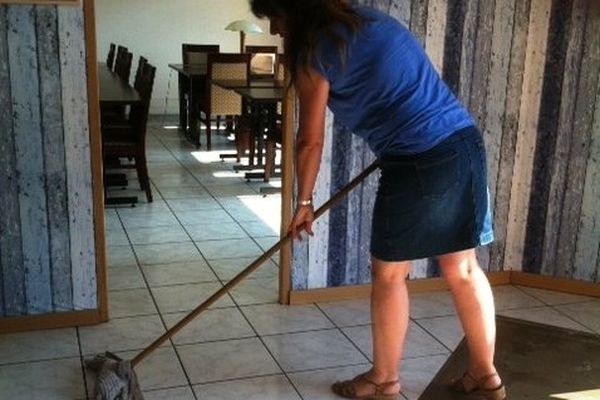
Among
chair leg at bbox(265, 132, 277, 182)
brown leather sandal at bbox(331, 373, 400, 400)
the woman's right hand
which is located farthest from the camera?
chair leg at bbox(265, 132, 277, 182)

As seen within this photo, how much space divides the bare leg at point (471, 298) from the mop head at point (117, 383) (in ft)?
3.44

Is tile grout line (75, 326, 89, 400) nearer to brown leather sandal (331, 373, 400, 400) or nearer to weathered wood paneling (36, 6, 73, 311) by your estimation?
weathered wood paneling (36, 6, 73, 311)

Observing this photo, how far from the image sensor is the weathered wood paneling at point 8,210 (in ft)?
8.46

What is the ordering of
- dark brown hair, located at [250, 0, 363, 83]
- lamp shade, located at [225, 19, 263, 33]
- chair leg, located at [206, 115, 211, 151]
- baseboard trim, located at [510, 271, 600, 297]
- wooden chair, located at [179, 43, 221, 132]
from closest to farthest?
1. dark brown hair, located at [250, 0, 363, 83]
2. baseboard trim, located at [510, 271, 600, 297]
3. chair leg, located at [206, 115, 211, 151]
4. wooden chair, located at [179, 43, 221, 132]
5. lamp shade, located at [225, 19, 263, 33]

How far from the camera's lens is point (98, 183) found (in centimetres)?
280

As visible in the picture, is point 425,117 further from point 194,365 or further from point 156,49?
point 156,49

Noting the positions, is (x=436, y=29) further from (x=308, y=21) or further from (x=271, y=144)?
(x=271, y=144)

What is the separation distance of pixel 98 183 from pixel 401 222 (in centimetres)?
131

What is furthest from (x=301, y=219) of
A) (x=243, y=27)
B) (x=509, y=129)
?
(x=243, y=27)

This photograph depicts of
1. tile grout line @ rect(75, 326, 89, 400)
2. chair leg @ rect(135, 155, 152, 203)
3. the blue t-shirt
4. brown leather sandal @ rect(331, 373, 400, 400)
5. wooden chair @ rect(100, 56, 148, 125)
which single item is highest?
the blue t-shirt

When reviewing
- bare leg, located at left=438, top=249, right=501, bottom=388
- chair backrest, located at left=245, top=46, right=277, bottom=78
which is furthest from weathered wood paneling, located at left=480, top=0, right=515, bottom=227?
chair backrest, located at left=245, top=46, right=277, bottom=78

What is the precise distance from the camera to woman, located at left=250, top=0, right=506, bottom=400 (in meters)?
1.92

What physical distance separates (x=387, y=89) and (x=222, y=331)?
1.39m

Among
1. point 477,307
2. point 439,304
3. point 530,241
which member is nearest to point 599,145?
point 530,241
